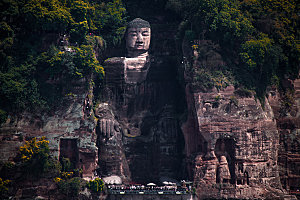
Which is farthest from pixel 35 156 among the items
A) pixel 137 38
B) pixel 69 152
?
pixel 137 38

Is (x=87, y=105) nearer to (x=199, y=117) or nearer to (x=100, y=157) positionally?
(x=100, y=157)

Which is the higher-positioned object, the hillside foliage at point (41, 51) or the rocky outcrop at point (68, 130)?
the hillside foliage at point (41, 51)

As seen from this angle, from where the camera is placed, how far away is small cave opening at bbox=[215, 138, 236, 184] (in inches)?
2295

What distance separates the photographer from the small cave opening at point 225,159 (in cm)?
5828

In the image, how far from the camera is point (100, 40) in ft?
208

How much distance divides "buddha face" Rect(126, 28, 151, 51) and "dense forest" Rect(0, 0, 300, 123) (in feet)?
3.67

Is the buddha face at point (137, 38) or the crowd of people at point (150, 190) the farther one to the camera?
the buddha face at point (137, 38)

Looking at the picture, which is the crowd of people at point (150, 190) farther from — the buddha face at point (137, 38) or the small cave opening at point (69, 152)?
the buddha face at point (137, 38)

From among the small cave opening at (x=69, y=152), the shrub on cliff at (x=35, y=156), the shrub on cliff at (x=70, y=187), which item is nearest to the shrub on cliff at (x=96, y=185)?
the shrub on cliff at (x=70, y=187)

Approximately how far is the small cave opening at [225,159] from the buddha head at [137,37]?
1326 centimetres

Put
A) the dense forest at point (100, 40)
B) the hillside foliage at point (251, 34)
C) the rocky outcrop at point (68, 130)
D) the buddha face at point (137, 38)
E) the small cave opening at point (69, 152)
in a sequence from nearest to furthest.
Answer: the rocky outcrop at point (68, 130) → the dense forest at point (100, 40) → the small cave opening at point (69, 152) → the hillside foliage at point (251, 34) → the buddha face at point (137, 38)

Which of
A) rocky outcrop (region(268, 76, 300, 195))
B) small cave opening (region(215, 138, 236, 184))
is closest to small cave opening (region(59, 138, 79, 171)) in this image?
small cave opening (region(215, 138, 236, 184))

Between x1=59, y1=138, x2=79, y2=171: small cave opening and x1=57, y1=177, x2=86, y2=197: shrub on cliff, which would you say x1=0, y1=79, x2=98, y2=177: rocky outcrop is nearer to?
x1=59, y1=138, x2=79, y2=171: small cave opening

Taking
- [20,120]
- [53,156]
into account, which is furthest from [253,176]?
[20,120]
